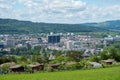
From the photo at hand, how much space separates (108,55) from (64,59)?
1169 centimetres

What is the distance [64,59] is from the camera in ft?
299

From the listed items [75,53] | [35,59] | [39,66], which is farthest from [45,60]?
[39,66]

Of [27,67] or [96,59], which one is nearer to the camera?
[27,67]

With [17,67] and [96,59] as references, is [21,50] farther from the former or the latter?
[17,67]

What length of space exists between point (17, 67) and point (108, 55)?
31.4 m

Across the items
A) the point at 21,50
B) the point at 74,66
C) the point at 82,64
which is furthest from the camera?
the point at 21,50

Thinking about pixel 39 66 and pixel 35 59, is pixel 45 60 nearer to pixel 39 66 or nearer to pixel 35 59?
pixel 35 59

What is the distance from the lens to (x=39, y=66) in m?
70.9

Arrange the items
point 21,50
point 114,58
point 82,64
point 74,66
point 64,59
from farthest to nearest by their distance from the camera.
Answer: point 21,50 → point 64,59 → point 114,58 → point 82,64 → point 74,66

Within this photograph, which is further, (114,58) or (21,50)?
(21,50)

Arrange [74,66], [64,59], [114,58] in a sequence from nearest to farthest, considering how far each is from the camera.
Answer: [74,66], [114,58], [64,59]

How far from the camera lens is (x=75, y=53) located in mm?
103500

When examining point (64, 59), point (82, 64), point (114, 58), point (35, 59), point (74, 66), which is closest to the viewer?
point (74, 66)

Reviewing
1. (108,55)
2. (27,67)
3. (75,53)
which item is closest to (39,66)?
(27,67)
